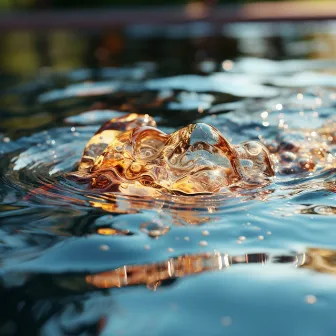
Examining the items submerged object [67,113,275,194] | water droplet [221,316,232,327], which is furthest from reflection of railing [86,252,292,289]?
submerged object [67,113,275,194]

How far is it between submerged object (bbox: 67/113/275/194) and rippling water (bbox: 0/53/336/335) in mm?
74

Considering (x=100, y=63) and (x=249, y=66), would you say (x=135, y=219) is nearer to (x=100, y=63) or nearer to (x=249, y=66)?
(x=249, y=66)

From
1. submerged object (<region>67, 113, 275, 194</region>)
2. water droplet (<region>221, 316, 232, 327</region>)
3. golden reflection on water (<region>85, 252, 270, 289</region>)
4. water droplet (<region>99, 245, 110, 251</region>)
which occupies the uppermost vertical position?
submerged object (<region>67, 113, 275, 194</region>)

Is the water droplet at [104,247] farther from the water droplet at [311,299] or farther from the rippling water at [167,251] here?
the water droplet at [311,299]

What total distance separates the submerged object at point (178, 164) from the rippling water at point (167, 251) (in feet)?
0.24

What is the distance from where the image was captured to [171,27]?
1053 cm

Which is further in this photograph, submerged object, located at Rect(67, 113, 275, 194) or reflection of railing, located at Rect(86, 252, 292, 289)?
submerged object, located at Rect(67, 113, 275, 194)

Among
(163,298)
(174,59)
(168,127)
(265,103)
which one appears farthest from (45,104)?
(163,298)

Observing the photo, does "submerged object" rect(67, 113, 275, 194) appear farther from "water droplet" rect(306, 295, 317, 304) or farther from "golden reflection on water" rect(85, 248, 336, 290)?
"water droplet" rect(306, 295, 317, 304)

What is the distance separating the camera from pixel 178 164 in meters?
Result: 2.63

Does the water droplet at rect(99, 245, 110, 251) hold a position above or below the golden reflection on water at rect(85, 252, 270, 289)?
above

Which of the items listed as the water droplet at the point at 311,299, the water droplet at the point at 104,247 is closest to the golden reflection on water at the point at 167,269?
the water droplet at the point at 104,247

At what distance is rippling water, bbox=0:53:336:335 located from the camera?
1.65 metres

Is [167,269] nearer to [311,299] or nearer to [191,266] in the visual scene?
[191,266]
